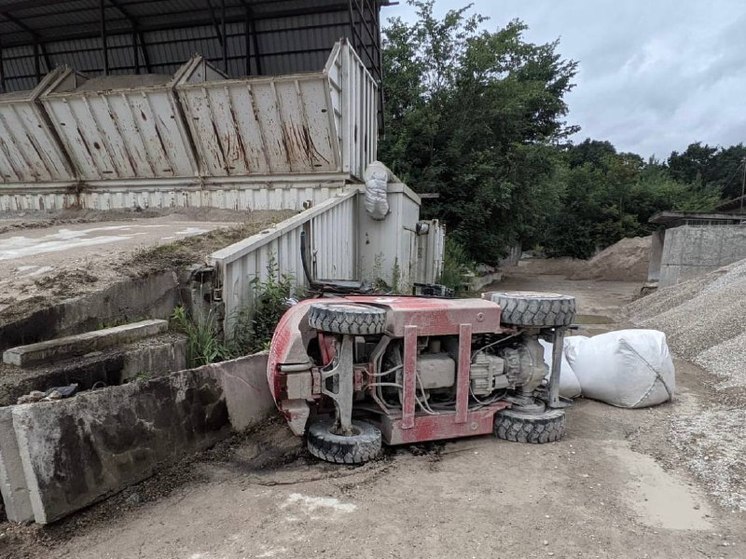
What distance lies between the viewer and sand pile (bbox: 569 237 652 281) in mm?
24047

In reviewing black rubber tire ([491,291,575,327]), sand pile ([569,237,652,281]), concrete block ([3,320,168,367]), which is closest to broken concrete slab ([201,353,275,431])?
concrete block ([3,320,168,367])

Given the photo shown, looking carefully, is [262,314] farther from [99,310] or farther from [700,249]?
[700,249]

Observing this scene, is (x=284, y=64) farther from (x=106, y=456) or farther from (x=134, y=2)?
(x=106, y=456)

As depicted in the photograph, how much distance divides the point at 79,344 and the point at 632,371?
3993mm

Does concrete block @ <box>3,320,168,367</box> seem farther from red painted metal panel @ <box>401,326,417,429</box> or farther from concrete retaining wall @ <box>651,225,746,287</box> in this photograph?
concrete retaining wall @ <box>651,225,746,287</box>

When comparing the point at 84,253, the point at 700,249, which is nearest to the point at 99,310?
the point at 84,253

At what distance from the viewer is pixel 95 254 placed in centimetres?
361

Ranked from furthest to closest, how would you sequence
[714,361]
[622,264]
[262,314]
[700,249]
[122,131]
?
[622,264] → [700,249] → [122,131] → [714,361] → [262,314]

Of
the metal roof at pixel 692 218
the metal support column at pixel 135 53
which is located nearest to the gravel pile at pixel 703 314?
the metal roof at pixel 692 218

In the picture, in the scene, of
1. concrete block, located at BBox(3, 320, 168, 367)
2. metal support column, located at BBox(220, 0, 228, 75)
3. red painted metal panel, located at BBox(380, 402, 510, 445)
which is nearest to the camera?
concrete block, located at BBox(3, 320, 168, 367)

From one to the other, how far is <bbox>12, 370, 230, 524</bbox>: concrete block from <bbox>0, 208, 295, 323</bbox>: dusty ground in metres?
0.81

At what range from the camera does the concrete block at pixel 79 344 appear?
7.60 feet

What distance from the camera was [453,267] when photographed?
11914 millimetres

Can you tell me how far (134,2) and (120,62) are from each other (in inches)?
66.7
